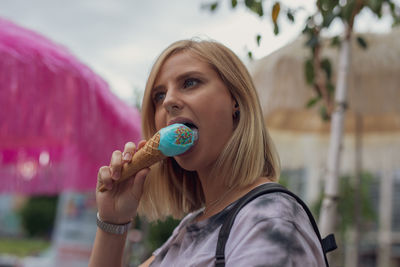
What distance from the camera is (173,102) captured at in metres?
1.19

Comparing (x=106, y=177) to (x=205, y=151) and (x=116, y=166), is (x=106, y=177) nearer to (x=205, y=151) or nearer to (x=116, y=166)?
(x=116, y=166)

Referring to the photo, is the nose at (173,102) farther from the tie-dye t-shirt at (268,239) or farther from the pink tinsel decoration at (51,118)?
the pink tinsel decoration at (51,118)


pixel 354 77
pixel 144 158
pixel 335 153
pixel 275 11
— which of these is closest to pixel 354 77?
pixel 354 77

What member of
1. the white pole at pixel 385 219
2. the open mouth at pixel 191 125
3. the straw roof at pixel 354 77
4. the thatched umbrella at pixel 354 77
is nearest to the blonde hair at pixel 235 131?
the open mouth at pixel 191 125

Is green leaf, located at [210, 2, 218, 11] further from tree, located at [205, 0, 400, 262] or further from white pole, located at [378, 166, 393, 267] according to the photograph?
white pole, located at [378, 166, 393, 267]

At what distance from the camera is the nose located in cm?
119

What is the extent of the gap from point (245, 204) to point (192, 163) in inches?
10.1

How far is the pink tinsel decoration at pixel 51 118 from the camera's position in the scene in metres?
2.63

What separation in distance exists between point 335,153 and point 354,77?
189 cm

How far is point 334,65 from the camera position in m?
3.99

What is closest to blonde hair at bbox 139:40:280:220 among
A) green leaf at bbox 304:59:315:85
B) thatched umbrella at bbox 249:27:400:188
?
green leaf at bbox 304:59:315:85

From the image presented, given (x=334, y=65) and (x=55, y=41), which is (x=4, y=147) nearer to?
(x=55, y=41)

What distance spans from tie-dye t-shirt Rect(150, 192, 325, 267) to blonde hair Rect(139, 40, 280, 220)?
15 centimetres

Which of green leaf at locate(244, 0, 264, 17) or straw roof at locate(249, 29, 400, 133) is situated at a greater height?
green leaf at locate(244, 0, 264, 17)
